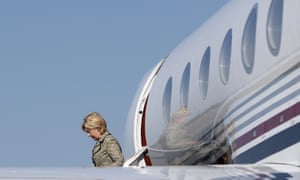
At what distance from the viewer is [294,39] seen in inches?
433

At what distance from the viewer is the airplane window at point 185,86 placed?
1541 cm

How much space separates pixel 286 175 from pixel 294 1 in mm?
1922

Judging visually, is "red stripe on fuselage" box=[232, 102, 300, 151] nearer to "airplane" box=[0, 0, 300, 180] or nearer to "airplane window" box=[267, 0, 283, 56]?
"airplane" box=[0, 0, 300, 180]

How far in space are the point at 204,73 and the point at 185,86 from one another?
1.26 m

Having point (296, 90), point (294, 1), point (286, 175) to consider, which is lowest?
point (286, 175)

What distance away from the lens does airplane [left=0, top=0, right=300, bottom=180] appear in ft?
35.1

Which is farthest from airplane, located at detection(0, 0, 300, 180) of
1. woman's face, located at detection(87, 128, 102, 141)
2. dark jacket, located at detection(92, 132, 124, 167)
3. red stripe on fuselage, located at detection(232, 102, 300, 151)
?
woman's face, located at detection(87, 128, 102, 141)

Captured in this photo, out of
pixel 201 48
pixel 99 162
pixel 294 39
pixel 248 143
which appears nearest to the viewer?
pixel 294 39

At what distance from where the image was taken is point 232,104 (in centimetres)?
1265

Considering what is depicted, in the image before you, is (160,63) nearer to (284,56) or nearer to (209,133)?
(209,133)

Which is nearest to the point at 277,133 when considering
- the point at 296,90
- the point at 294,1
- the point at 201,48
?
the point at 296,90

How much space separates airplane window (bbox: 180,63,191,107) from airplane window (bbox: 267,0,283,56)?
372 cm

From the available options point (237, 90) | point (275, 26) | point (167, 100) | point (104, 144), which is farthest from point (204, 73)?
point (275, 26)

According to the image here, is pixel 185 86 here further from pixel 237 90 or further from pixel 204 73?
pixel 237 90
